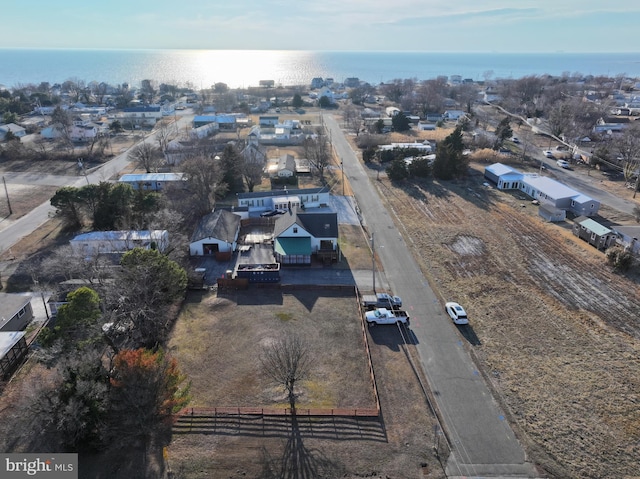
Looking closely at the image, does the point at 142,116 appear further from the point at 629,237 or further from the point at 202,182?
the point at 629,237

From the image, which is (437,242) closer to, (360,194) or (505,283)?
(505,283)

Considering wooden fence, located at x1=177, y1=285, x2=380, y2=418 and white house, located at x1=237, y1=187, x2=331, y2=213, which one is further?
white house, located at x1=237, y1=187, x2=331, y2=213

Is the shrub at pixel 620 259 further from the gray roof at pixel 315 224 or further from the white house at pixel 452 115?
the white house at pixel 452 115

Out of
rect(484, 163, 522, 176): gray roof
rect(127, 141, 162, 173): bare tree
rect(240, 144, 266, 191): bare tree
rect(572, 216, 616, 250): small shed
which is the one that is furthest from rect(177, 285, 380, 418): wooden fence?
rect(127, 141, 162, 173): bare tree

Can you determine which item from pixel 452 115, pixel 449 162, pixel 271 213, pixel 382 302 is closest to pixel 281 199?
pixel 271 213

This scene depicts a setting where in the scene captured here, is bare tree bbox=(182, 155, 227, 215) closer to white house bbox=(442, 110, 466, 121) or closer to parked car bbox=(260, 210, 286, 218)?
parked car bbox=(260, 210, 286, 218)

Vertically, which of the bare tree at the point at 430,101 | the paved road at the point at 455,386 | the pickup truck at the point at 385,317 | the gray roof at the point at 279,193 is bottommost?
the paved road at the point at 455,386

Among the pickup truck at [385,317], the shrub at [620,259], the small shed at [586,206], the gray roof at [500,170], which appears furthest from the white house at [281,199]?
the shrub at [620,259]
